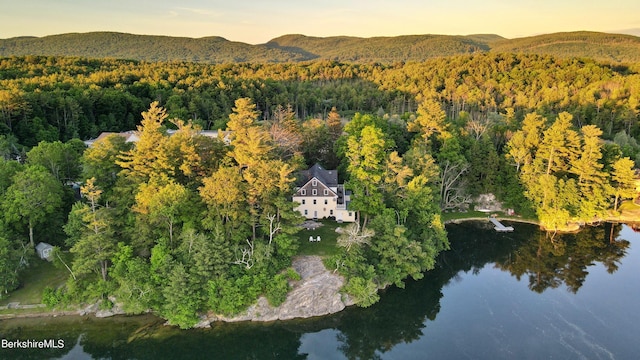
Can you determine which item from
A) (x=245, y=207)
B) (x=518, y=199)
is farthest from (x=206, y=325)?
(x=518, y=199)

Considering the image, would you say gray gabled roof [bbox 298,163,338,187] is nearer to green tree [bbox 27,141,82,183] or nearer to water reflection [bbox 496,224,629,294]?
water reflection [bbox 496,224,629,294]

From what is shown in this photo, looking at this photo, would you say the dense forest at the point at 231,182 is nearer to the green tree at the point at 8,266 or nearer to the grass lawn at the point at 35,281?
the green tree at the point at 8,266

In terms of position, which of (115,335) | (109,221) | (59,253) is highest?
(109,221)

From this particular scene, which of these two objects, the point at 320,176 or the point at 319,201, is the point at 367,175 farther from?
the point at 320,176

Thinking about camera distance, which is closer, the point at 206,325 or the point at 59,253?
the point at 206,325

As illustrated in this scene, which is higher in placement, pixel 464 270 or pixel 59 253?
pixel 59 253

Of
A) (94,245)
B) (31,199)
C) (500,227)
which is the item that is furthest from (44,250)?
(500,227)

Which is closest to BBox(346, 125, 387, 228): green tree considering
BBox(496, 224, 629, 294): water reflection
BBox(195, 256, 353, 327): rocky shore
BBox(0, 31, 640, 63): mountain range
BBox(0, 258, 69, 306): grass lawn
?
→ BBox(195, 256, 353, 327): rocky shore

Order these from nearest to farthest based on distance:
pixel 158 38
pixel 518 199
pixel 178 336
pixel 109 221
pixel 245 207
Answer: pixel 178 336 < pixel 109 221 < pixel 245 207 < pixel 518 199 < pixel 158 38

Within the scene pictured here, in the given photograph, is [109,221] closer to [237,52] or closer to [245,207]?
[245,207]
